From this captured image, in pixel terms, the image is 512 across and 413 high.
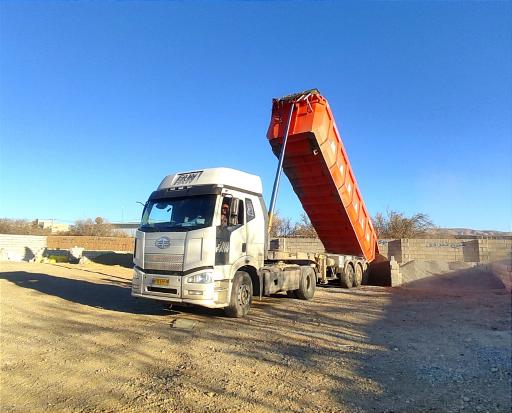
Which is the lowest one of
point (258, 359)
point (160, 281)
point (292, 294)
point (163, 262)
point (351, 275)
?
point (258, 359)

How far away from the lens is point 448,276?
16609 mm

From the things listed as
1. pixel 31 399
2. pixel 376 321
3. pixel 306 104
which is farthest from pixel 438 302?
pixel 31 399

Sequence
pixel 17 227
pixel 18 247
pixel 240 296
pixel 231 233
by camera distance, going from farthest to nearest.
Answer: pixel 17 227 → pixel 18 247 → pixel 240 296 → pixel 231 233

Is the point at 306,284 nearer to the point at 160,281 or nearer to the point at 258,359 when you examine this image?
the point at 160,281

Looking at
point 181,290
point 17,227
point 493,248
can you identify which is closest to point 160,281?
point 181,290

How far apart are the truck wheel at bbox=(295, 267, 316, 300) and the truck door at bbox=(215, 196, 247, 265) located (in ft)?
10.3

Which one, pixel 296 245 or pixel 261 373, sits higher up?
pixel 296 245

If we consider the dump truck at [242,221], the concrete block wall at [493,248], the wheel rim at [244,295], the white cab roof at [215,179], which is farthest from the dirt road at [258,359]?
the concrete block wall at [493,248]

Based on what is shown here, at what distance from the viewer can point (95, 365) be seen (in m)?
5.09

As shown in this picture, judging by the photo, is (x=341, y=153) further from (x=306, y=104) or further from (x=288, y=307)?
(x=288, y=307)

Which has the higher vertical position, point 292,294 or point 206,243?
point 206,243

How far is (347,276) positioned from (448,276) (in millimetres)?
5938

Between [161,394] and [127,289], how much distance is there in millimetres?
10166

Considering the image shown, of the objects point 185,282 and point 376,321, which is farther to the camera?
point 376,321
